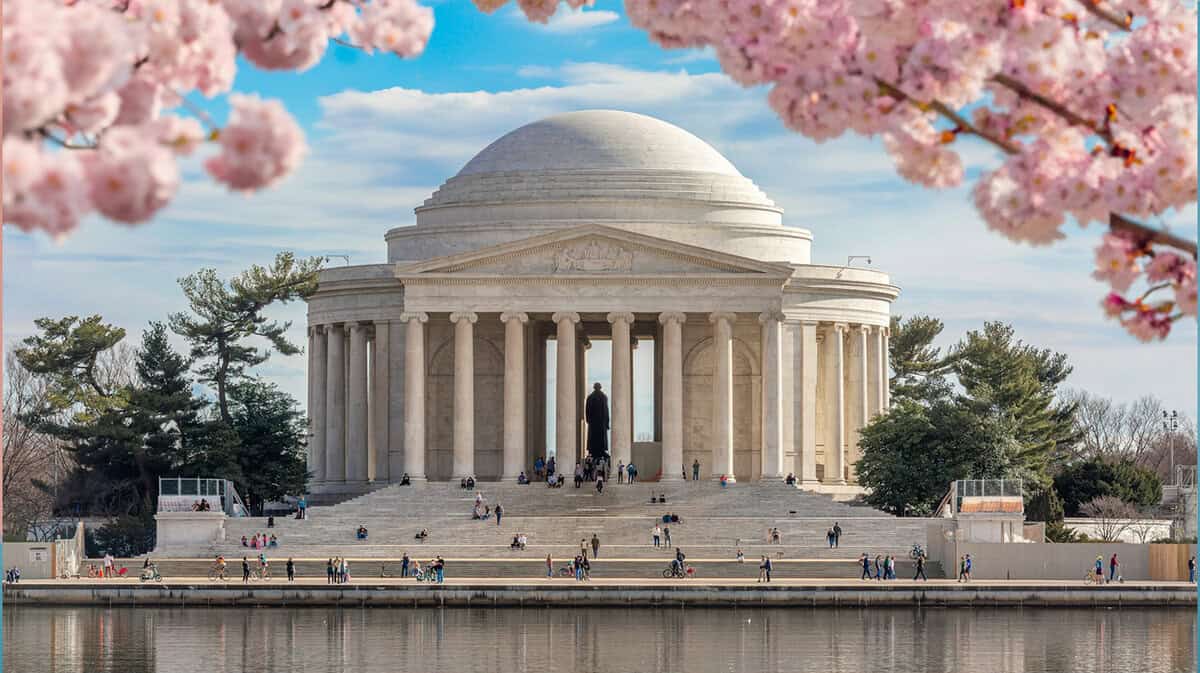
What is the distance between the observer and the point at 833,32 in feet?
44.3

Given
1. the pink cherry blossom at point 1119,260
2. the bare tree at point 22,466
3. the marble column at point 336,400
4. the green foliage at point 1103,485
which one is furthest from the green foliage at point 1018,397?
the pink cherry blossom at point 1119,260

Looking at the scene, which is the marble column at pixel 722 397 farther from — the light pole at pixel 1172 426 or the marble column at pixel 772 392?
the light pole at pixel 1172 426

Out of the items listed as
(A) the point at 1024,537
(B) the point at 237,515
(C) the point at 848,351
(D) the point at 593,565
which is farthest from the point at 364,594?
(C) the point at 848,351

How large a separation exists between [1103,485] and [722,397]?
24.7m

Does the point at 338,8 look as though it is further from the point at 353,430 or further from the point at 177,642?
the point at 353,430

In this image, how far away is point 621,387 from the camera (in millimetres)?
114750

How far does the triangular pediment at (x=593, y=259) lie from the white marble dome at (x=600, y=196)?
3416 mm

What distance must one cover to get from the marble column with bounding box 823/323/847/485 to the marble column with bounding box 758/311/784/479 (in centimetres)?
735

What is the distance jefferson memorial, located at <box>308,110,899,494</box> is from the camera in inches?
4528

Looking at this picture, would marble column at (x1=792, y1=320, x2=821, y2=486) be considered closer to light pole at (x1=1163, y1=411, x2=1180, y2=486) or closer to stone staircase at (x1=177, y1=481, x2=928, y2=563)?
stone staircase at (x1=177, y1=481, x2=928, y2=563)

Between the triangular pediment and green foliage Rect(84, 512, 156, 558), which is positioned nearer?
green foliage Rect(84, 512, 156, 558)

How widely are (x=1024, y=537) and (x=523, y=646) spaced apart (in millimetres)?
42886

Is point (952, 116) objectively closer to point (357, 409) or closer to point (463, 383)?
point (463, 383)

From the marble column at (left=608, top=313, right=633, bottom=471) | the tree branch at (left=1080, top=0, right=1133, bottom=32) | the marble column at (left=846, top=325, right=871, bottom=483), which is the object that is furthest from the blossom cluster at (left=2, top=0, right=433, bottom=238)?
the marble column at (left=846, top=325, right=871, bottom=483)
